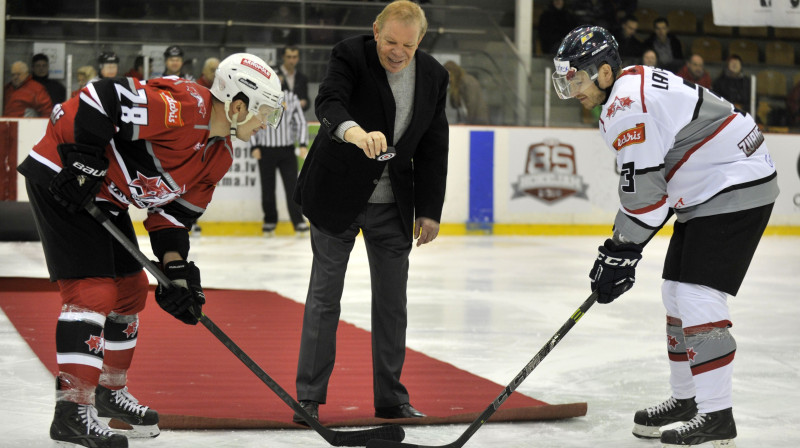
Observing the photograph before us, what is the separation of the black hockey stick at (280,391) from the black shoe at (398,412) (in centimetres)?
21

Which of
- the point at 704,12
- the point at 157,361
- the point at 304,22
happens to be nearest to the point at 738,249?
the point at 157,361

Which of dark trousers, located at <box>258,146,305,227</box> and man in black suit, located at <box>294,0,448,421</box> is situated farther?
dark trousers, located at <box>258,146,305,227</box>

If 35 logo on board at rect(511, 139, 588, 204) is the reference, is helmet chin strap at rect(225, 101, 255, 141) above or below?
A: above

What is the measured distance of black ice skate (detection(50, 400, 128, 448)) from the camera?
2.62 meters

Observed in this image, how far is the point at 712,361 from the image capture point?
2.72 meters

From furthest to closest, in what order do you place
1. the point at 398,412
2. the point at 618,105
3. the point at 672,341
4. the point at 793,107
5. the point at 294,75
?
the point at 793,107 < the point at 294,75 < the point at 398,412 < the point at 672,341 < the point at 618,105

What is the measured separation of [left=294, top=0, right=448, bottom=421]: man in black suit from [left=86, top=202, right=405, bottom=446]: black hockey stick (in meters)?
0.22

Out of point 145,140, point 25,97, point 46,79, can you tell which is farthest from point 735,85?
point 145,140

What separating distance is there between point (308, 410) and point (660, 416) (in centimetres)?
100

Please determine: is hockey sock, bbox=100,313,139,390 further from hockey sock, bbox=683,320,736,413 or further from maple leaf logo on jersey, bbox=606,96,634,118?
hockey sock, bbox=683,320,736,413

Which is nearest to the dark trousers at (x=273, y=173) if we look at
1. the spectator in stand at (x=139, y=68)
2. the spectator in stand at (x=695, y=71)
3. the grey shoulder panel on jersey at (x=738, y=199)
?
the spectator in stand at (x=139, y=68)

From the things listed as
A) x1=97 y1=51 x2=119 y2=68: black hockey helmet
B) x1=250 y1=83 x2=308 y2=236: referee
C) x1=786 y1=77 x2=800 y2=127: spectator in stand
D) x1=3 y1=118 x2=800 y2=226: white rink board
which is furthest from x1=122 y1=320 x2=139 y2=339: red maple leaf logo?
x1=786 y1=77 x2=800 y2=127: spectator in stand

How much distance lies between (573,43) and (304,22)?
789 centimetres

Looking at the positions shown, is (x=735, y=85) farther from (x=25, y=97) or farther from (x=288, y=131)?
(x=25, y=97)
